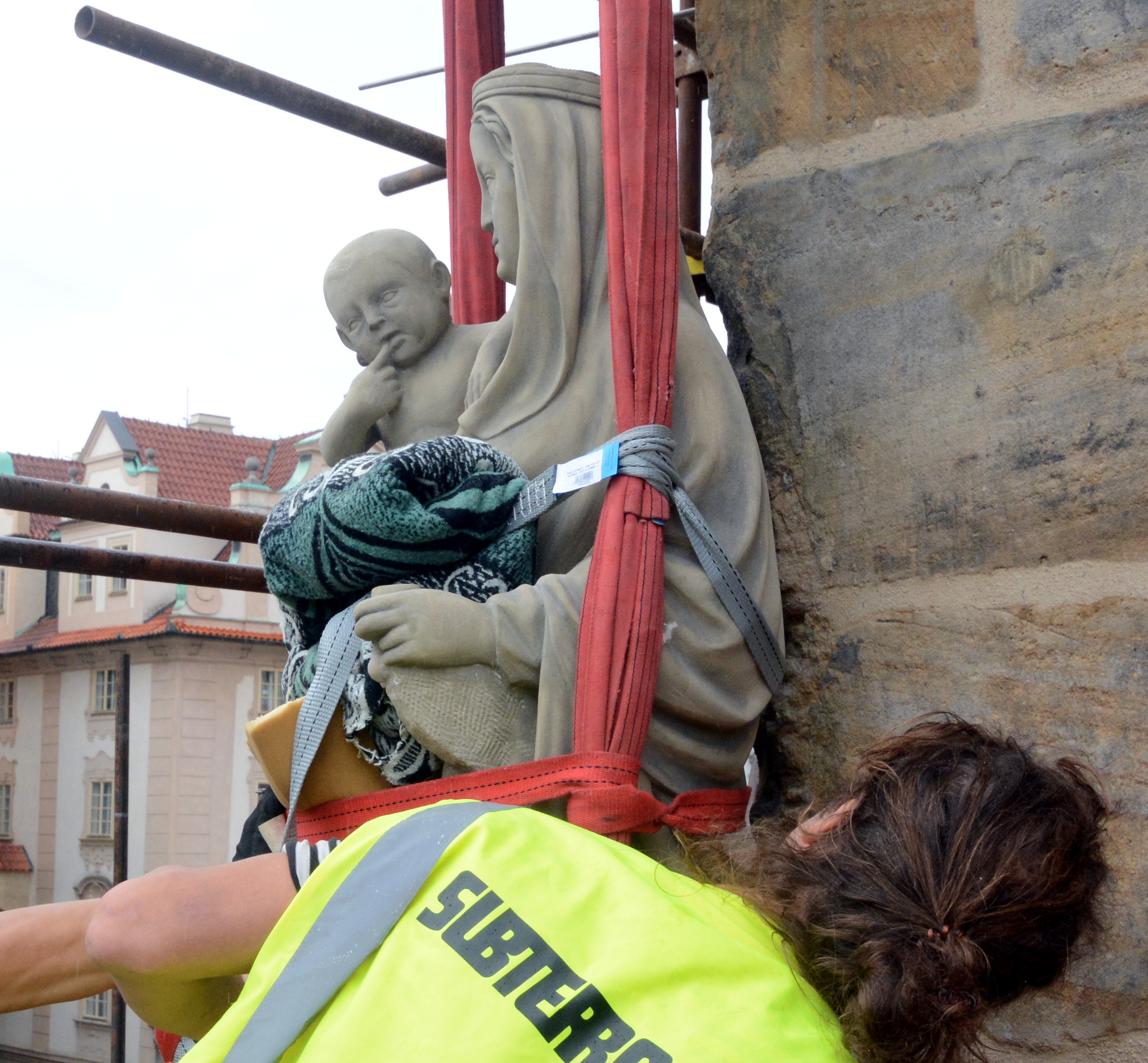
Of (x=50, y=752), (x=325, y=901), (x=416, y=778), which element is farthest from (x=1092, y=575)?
Result: (x=50, y=752)

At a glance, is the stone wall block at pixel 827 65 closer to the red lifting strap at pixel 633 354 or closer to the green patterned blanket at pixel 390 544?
the red lifting strap at pixel 633 354

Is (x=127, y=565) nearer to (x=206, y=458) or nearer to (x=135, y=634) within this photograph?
(x=135, y=634)

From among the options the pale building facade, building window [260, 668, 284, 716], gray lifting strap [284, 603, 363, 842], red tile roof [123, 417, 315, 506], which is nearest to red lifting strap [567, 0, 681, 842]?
gray lifting strap [284, 603, 363, 842]

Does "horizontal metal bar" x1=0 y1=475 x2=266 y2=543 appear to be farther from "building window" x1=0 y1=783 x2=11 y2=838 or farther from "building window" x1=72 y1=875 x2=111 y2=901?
"building window" x1=0 y1=783 x2=11 y2=838

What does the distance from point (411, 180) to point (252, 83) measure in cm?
77

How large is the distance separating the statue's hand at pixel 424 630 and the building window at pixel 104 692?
11.1 m

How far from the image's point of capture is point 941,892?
2.78ft

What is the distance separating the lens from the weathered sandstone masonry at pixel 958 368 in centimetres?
138

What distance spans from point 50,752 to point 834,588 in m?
11.8

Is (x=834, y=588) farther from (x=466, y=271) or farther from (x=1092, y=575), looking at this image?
(x=466, y=271)

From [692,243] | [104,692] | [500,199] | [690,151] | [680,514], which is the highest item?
[690,151]

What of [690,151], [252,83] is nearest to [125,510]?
[252,83]

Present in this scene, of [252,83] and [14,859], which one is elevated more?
[252,83]

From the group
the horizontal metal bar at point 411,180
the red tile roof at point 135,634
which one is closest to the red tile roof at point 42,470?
Result: the red tile roof at point 135,634
